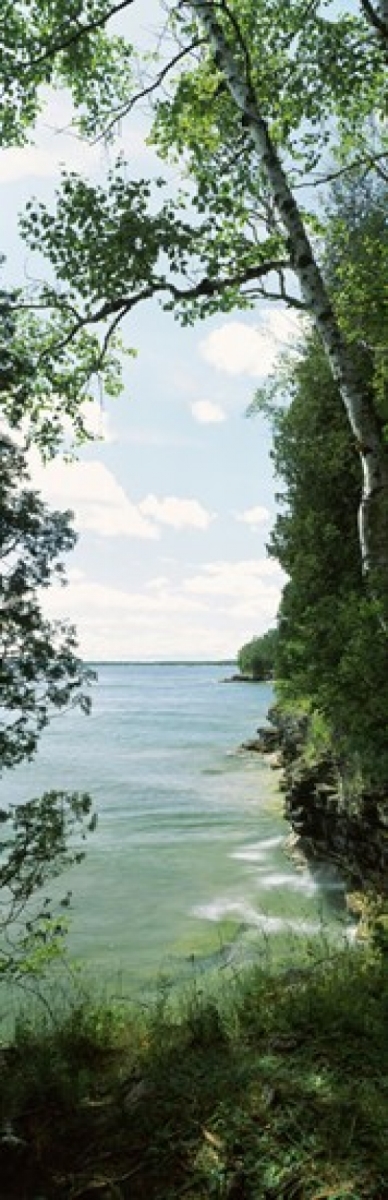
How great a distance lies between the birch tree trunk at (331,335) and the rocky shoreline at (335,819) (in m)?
6.48

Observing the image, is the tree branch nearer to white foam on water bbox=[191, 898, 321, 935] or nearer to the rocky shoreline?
the rocky shoreline

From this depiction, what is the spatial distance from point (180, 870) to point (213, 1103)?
15.6 meters

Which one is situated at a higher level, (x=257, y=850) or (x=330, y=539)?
(x=330, y=539)

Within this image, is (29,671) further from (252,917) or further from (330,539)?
(330,539)

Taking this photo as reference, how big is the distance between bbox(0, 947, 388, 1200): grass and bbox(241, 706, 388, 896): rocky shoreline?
631cm

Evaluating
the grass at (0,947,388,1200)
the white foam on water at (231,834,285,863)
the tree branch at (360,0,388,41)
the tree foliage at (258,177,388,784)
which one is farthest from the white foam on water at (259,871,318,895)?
the tree branch at (360,0,388,41)

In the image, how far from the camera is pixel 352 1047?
500cm

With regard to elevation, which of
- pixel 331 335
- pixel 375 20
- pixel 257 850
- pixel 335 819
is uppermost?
pixel 375 20

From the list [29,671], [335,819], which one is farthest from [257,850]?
[29,671]

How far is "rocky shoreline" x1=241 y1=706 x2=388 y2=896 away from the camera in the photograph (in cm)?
1307

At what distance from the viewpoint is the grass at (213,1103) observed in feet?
12.2

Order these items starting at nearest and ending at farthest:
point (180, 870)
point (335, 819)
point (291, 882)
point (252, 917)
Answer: point (252, 917)
point (335, 819)
point (291, 882)
point (180, 870)

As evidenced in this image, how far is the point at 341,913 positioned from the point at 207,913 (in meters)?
2.78

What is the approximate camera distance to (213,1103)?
173 inches
